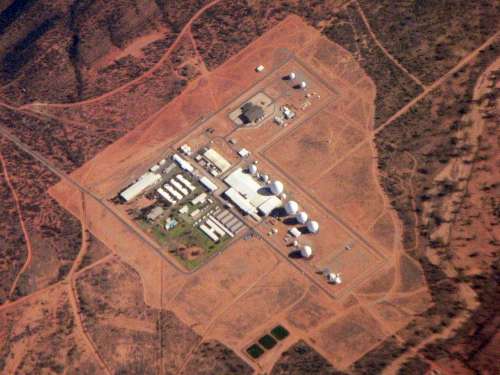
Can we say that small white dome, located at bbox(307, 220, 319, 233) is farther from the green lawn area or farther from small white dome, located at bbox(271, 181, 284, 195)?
the green lawn area

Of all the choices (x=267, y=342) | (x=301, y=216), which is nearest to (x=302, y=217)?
(x=301, y=216)

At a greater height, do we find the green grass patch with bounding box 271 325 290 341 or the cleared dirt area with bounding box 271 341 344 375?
the green grass patch with bounding box 271 325 290 341

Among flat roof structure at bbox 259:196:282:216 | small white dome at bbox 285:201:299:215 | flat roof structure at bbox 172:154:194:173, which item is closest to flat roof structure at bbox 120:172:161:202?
flat roof structure at bbox 172:154:194:173

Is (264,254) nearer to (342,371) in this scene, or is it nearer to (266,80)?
(342,371)

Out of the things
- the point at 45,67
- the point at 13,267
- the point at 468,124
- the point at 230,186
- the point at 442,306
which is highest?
the point at 45,67

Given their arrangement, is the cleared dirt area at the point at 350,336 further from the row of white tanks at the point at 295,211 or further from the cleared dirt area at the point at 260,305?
the row of white tanks at the point at 295,211

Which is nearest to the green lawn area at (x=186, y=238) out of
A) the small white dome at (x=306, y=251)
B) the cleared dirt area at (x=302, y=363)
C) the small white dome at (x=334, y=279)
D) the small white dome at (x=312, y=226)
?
the small white dome at (x=306, y=251)

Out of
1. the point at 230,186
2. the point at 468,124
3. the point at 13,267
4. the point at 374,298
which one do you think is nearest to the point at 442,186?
the point at 468,124

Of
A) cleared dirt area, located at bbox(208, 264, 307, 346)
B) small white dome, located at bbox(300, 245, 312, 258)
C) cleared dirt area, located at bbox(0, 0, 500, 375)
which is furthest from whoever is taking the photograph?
small white dome, located at bbox(300, 245, 312, 258)
